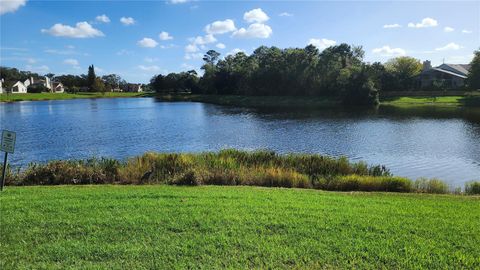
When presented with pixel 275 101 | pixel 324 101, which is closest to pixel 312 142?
pixel 324 101

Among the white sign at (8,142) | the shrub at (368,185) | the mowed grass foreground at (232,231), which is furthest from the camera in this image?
the shrub at (368,185)

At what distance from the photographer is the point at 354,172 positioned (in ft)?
53.2

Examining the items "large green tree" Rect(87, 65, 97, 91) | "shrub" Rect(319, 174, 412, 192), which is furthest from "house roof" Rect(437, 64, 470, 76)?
"large green tree" Rect(87, 65, 97, 91)

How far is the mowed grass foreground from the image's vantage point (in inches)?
223

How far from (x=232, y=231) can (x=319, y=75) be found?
81.1 m

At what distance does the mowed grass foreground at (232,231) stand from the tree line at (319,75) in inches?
2691

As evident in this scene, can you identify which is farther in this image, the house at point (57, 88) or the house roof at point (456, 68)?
the house at point (57, 88)

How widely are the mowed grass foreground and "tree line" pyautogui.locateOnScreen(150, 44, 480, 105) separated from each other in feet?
224

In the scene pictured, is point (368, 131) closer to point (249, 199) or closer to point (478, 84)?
point (249, 199)

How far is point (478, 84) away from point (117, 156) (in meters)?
71.0

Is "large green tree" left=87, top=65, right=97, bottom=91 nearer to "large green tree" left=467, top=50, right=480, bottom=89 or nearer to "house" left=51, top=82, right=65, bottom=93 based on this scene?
"house" left=51, top=82, right=65, bottom=93

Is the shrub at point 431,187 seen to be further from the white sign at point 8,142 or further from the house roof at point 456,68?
the house roof at point 456,68

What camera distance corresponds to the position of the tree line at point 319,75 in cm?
7469

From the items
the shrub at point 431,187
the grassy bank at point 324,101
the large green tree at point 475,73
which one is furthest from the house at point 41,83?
the shrub at point 431,187
